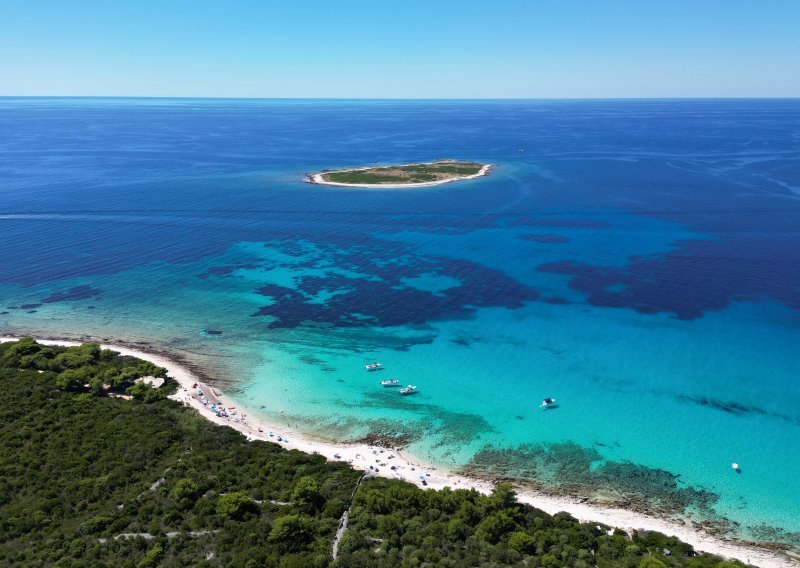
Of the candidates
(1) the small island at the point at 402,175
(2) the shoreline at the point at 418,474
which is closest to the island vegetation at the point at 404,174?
(1) the small island at the point at 402,175

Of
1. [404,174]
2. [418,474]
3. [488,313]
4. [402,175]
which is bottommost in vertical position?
[418,474]

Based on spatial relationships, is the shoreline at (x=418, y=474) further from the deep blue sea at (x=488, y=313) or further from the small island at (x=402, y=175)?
the small island at (x=402, y=175)

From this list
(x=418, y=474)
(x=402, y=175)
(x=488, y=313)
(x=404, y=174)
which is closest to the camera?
(x=418, y=474)

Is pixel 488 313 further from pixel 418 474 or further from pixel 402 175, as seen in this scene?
pixel 402 175

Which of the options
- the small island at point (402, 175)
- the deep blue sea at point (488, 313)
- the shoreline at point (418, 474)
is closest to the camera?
the shoreline at point (418, 474)

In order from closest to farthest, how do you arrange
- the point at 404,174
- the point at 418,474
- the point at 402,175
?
the point at 418,474, the point at 402,175, the point at 404,174

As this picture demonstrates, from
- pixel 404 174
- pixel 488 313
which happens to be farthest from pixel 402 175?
pixel 488 313
